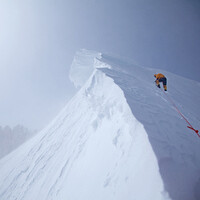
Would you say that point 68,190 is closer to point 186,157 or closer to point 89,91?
point 186,157

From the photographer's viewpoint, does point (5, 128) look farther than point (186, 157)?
Yes

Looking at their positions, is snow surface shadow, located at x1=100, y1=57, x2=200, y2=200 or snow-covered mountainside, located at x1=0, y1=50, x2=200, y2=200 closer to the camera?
snow surface shadow, located at x1=100, y1=57, x2=200, y2=200

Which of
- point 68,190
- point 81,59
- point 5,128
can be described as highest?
point 81,59

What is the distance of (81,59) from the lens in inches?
939

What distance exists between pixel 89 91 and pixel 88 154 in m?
4.51

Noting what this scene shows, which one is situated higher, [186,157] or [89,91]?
[89,91]

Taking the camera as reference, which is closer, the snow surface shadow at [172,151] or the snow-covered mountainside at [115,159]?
the snow surface shadow at [172,151]

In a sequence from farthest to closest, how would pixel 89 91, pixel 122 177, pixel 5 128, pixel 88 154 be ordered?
1. pixel 5 128
2. pixel 89 91
3. pixel 88 154
4. pixel 122 177

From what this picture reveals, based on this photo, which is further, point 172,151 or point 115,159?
point 115,159

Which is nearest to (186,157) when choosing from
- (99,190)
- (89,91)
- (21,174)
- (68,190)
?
(99,190)

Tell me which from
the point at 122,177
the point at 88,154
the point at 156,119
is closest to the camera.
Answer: the point at 122,177

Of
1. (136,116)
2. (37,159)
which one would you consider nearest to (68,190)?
(136,116)

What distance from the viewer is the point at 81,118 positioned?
7844 millimetres

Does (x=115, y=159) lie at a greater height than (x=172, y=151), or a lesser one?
lesser
